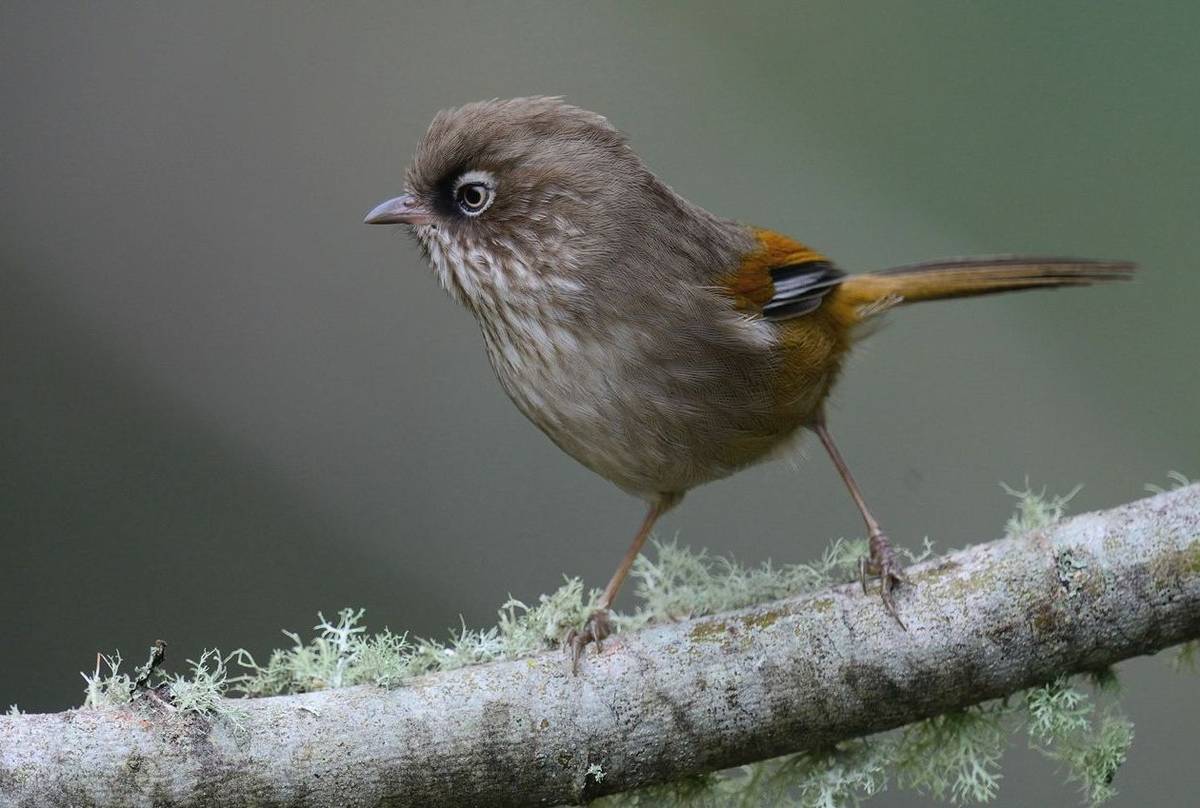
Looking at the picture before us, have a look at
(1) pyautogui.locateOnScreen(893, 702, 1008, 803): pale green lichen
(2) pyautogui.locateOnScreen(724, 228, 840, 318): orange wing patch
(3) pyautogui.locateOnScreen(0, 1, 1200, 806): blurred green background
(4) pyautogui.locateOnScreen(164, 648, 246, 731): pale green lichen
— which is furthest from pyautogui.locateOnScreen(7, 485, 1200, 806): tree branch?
Answer: (3) pyautogui.locateOnScreen(0, 1, 1200, 806): blurred green background

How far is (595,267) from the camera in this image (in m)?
3.53

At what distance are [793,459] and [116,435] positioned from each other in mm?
2913

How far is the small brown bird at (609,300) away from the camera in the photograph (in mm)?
3455

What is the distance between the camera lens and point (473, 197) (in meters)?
3.70

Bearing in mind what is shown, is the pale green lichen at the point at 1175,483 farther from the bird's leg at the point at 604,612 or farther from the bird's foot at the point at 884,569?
the bird's leg at the point at 604,612

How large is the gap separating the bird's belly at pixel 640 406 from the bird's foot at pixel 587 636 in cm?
44

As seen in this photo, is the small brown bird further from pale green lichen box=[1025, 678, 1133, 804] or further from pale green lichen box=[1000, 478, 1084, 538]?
pale green lichen box=[1025, 678, 1133, 804]

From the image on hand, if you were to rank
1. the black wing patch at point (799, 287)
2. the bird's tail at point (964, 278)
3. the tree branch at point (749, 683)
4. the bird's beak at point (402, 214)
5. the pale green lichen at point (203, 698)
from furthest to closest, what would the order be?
the bird's tail at point (964, 278) → the black wing patch at point (799, 287) → the bird's beak at point (402, 214) → the tree branch at point (749, 683) → the pale green lichen at point (203, 698)

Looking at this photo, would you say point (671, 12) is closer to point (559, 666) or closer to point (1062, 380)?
point (1062, 380)

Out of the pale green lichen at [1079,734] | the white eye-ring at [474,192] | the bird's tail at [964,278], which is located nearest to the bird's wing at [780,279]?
the bird's tail at [964,278]

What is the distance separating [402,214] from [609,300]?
2.30ft

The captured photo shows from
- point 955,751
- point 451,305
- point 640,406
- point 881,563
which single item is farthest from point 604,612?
point 451,305

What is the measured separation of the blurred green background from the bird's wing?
148 centimetres

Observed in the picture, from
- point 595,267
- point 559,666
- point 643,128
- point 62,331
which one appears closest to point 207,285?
point 62,331
